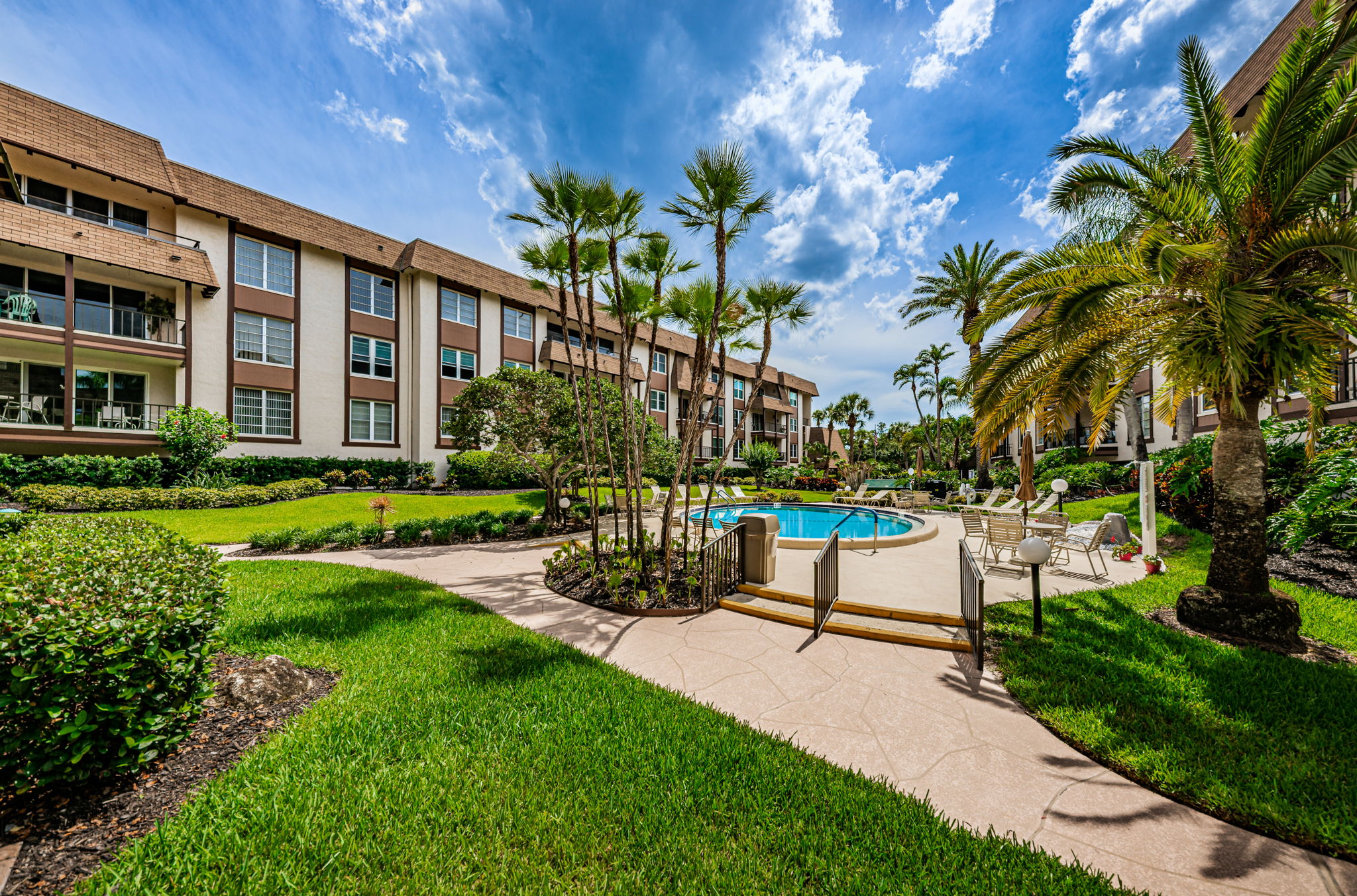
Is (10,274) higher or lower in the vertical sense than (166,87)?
lower

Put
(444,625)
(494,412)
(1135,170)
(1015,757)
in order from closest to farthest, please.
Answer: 1. (1015,757)
2. (444,625)
3. (1135,170)
4. (494,412)

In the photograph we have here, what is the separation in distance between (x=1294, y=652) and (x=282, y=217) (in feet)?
104

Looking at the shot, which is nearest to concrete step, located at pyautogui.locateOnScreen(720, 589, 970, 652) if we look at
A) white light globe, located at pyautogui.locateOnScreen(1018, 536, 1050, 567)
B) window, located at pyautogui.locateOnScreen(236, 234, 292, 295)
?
white light globe, located at pyautogui.locateOnScreen(1018, 536, 1050, 567)

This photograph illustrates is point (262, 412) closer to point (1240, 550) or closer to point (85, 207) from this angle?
point (85, 207)

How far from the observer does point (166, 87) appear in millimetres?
10203

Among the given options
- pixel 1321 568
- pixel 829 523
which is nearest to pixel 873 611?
pixel 1321 568

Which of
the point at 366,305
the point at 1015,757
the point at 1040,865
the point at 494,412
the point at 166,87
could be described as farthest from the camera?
the point at 366,305

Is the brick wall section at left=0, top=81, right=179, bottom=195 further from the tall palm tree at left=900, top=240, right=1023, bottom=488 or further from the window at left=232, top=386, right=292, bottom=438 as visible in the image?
the tall palm tree at left=900, top=240, right=1023, bottom=488

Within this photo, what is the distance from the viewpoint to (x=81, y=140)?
16.6 metres

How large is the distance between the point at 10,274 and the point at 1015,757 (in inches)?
1191

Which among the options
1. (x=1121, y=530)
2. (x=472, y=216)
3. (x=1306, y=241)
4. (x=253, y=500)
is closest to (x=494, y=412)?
(x=472, y=216)

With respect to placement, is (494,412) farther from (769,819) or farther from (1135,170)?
(1135,170)

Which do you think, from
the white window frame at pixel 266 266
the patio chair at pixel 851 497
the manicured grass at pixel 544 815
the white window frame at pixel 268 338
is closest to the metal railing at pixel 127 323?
the white window frame at pixel 268 338

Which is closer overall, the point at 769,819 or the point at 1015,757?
the point at 769,819
